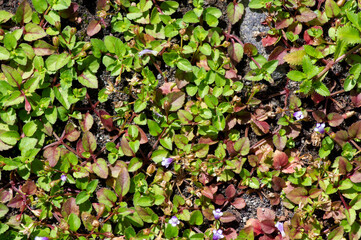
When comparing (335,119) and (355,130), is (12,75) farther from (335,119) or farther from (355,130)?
(355,130)

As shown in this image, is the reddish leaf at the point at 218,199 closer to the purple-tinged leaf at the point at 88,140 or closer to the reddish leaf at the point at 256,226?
the reddish leaf at the point at 256,226

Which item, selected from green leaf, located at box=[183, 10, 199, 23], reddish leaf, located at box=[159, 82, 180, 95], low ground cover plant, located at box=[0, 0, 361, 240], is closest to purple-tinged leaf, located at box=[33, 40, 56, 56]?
low ground cover plant, located at box=[0, 0, 361, 240]

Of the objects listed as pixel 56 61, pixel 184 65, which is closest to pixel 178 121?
pixel 184 65

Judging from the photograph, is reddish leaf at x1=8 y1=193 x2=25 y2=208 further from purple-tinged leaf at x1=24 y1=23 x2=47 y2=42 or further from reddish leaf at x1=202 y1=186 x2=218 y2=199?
reddish leaf at x1=202 y1=186 x2=218 y2=199

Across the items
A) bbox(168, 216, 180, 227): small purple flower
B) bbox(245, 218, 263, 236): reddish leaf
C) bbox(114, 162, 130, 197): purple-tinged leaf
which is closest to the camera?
bbox(168, 216, 180, 227): small purple flower

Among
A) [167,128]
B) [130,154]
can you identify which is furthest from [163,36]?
[130,154]

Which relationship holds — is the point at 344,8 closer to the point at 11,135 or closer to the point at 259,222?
the point at 259,222

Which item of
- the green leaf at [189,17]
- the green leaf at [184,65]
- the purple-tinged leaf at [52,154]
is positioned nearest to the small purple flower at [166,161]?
the green leaf at [184,65]
